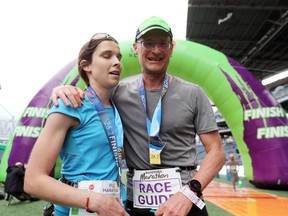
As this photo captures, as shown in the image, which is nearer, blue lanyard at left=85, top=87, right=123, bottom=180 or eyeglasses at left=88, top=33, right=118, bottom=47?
blue lanyard at left=85, top=87, right=123, bottom=180

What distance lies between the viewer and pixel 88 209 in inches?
46.6

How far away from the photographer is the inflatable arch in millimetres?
7723

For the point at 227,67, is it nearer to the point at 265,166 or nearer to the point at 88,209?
the point at 265,166

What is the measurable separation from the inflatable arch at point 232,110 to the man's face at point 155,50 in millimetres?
6492

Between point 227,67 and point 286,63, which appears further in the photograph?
point 286,63

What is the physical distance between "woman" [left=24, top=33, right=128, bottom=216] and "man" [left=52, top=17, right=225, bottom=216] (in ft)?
0.65

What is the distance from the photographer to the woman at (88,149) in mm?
1189

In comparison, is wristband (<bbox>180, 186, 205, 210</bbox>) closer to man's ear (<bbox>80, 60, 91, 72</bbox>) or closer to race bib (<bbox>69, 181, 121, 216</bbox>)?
race bib (<bbox>69, 181, 121, 216</bbox>)

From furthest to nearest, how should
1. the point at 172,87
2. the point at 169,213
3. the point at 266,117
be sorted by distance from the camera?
the point at 266,117
the point at 172,87
the point at 169,213

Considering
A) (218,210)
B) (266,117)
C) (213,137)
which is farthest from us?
(266,117)

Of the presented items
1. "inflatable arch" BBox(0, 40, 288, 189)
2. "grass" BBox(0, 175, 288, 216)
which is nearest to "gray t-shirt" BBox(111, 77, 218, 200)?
"grass" BBox(0, 175, 288, 216)

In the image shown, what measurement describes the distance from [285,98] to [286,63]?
8.50 ft

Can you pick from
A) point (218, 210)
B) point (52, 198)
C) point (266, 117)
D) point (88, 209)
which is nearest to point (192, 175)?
point (88, 209)

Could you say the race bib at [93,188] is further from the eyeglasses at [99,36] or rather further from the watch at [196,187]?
the eyeglasses at [99,36]
